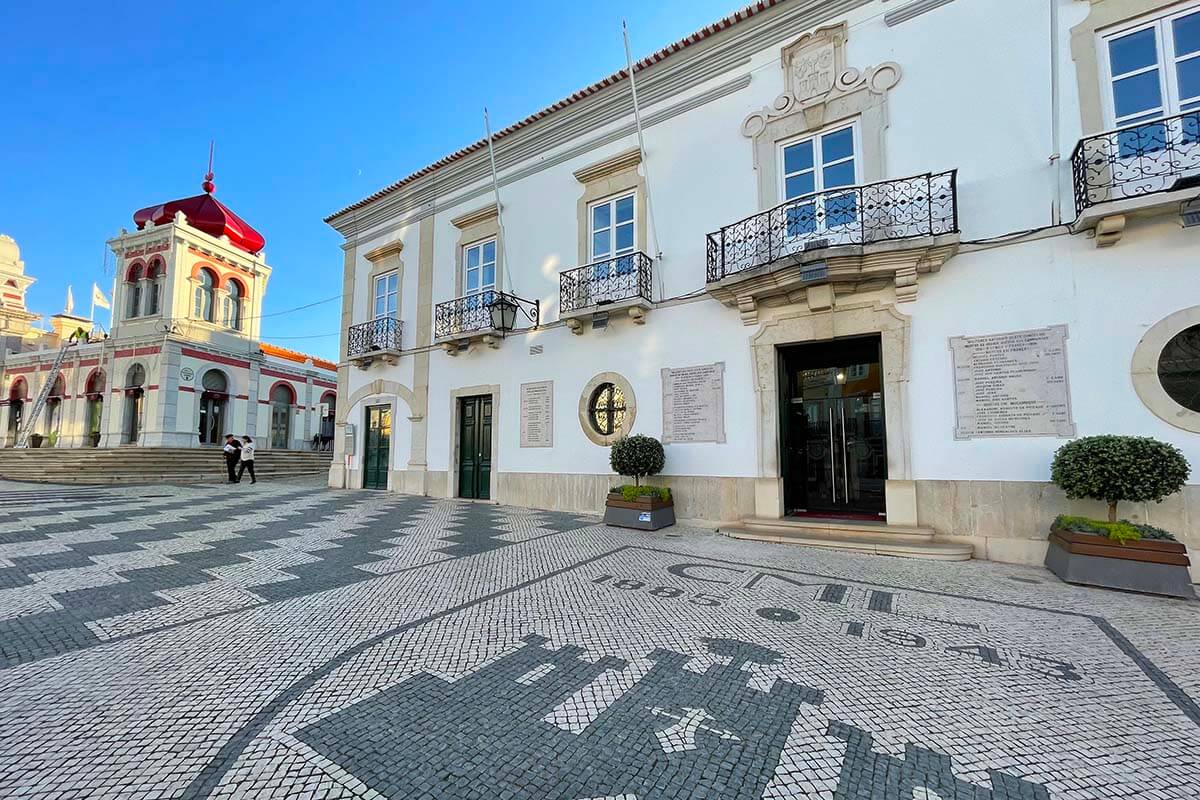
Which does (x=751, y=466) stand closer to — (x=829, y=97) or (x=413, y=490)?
(x=829, y=97)

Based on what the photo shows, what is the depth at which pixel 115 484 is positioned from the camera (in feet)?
43.7

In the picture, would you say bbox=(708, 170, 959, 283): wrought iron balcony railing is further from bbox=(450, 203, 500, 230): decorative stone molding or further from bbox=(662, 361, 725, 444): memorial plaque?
bbox=(450, 203, 500, 230): decorative stone molding

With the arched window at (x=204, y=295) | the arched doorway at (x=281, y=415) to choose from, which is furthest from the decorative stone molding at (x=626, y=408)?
the arched doorway at (x=281, y=415)

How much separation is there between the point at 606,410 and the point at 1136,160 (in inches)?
288

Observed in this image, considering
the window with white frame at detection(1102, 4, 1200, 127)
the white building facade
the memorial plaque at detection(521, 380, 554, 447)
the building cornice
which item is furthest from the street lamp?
the window with white frame at detection(1102, 4, 1200, 127)

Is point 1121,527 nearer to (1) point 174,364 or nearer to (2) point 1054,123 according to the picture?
(2) point 1054,123

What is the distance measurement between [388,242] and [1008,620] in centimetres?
1381

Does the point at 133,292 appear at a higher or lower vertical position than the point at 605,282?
higher

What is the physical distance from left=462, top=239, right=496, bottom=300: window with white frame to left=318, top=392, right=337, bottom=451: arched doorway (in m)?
17.9

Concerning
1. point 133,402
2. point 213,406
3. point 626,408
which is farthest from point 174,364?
point 626,408

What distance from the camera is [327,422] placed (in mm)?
26188

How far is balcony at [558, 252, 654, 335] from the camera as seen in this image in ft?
27.3

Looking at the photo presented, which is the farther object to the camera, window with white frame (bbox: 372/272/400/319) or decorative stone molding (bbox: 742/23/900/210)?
window with white frame (bbox: 372/272/400/319)

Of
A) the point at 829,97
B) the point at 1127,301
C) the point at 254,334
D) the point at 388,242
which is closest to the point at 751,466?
the point at 1127,301
